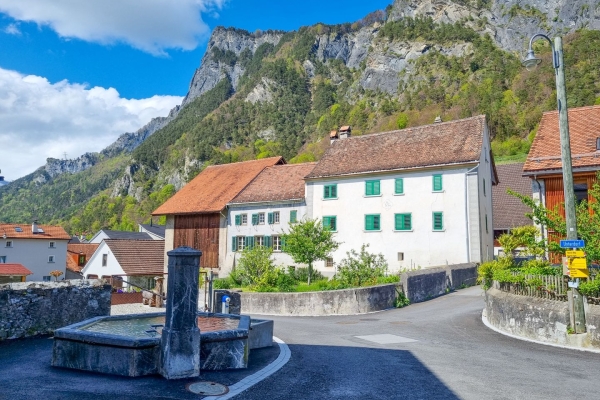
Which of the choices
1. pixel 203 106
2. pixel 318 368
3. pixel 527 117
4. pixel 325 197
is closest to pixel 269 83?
pixel 203 106

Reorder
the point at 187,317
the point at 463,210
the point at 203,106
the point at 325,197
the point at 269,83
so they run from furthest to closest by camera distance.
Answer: the point at 203,106
the point at 269,83
the point at 325,197
the point at 463,210
the point at 187,317

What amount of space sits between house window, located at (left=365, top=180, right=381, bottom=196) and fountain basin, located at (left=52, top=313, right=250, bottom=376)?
2447 cm

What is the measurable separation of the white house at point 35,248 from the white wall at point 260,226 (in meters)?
29.1

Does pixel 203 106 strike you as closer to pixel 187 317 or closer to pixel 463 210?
pixel 463 210

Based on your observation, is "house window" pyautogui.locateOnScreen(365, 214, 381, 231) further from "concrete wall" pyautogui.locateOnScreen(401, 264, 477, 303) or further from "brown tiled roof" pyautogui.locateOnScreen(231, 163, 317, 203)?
"concrete wall" pyautogui.locateOnScreen(401, 264, 477, 303)

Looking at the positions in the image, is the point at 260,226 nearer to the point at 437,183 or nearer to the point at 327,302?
the point at 437,183

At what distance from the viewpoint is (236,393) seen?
7219mm

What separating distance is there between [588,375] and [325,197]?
2674cm

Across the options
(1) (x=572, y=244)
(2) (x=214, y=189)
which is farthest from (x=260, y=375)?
(2) (x=214, y=189)

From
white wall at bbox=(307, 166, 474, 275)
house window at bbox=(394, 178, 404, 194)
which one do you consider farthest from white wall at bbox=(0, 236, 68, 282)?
house window at bbox=(394, 178, 404, 194)

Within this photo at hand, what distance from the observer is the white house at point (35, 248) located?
2132 inches

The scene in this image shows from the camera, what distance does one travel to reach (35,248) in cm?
5612

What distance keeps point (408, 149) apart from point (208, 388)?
→ 2865 centimetres

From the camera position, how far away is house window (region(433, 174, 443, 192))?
30.4 m
